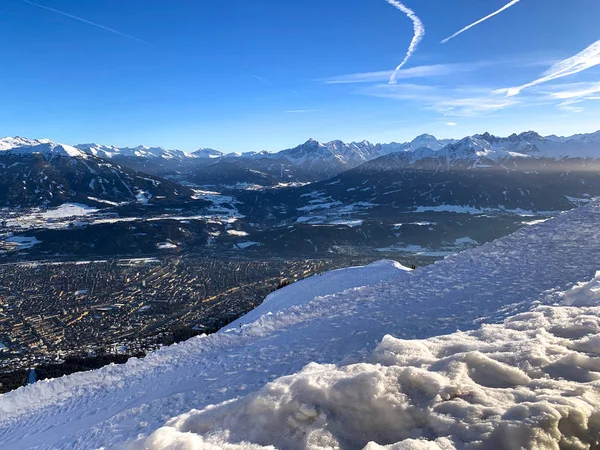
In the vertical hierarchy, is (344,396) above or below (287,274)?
above

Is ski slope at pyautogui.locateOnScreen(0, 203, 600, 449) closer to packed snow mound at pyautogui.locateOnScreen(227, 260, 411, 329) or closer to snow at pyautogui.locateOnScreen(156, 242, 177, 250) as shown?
packed snow mound at pyautogui.locateOnScreen(227, 260, 411, 329)

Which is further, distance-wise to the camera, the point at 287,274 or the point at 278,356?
the point at 287,274

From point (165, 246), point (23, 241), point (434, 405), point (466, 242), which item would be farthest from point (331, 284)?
point (23, 241)

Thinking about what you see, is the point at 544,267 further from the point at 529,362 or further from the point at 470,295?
the point at 529,362

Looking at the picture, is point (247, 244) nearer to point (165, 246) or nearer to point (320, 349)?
point (165, 246)

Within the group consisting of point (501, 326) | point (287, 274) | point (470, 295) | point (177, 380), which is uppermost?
→ point (501, 326)

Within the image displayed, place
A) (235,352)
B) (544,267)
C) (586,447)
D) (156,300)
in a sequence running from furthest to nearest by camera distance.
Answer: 1. (156,300)
2. (544,267)
3. (235,352)
4. (586,447)

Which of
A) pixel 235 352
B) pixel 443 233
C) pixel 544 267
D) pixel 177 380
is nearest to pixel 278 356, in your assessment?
pixel 235 352

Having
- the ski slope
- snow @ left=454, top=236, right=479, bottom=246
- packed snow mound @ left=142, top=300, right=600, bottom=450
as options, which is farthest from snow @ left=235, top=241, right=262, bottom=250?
packed snow mound @ left=142, top=300, right=600, bottom=450
